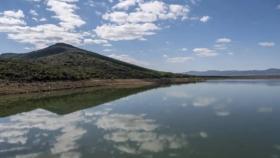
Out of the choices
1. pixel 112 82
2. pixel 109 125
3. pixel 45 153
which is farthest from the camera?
pixel 112 82

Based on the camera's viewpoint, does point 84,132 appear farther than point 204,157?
Yes

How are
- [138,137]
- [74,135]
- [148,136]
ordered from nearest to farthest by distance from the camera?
1. [138,137]
2. [148,136]
3. [74,135]

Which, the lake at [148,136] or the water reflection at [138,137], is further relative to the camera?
the water reflection at [138,137]

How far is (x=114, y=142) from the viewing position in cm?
1895

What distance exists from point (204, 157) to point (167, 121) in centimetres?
1160

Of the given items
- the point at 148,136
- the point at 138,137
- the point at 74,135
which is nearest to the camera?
the point at 138,137

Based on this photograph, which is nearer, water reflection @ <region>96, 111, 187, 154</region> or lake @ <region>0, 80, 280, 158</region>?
lake @ <region>0, 80, 280, 158</region>

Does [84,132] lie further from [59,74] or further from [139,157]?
[59,74]

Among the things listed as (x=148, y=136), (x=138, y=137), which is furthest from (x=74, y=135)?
(x=148, y=136)

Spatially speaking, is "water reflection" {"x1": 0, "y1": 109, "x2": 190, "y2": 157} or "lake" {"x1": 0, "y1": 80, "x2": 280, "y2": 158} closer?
"lake" {"x1": 0, "y1": 80, "x2": 280, "y2": 158}

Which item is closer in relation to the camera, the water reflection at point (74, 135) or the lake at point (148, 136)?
the lake at point (148, 136)

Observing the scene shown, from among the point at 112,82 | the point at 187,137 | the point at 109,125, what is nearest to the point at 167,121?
the point at 109,125

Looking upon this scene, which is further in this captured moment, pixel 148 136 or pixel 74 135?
pixel 74 135

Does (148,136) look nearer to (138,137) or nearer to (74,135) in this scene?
(138,137)
